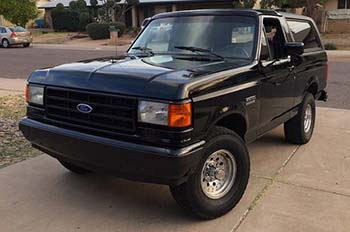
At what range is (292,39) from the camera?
17.7ft

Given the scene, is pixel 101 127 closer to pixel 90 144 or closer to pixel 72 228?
pixel 90 144

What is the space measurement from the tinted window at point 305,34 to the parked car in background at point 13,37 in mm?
26981

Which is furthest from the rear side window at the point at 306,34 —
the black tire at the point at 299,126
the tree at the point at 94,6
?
the tree at the point at 94,6

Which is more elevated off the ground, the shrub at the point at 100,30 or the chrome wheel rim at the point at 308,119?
the shrub at the point at 100,30

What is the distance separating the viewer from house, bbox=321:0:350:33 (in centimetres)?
3204

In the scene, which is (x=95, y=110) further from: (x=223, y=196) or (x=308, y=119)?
(x=308, y=119)

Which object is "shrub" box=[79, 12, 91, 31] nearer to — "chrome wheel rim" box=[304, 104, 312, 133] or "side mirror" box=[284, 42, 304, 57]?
"chrome wheel rim" box=[304, 104, 312, 133]

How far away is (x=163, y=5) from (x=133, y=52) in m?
36.5

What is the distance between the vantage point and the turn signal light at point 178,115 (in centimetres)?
323

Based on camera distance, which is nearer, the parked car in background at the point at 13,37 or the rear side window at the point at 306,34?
the rear side window at the point at 306,34

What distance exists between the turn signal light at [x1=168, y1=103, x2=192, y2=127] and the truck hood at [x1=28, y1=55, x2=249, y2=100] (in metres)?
0.07

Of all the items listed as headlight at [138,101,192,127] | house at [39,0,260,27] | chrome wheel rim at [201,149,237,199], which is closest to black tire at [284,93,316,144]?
chrome wheel rim at [201,149,237,199]

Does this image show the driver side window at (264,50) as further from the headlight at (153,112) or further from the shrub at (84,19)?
the shrub at (84,19)

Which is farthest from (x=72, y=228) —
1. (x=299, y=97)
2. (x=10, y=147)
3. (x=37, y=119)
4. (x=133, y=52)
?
(x=299, y=97)
